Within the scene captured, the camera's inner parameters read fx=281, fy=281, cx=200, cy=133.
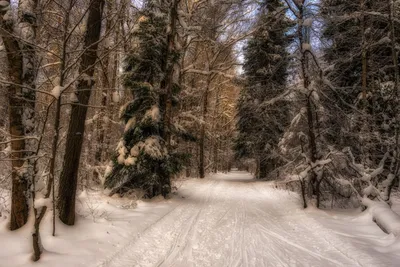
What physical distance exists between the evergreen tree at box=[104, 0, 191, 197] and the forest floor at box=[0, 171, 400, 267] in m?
1.46

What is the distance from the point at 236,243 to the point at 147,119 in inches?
220

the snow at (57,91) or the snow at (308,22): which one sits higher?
the snow at (308,22)

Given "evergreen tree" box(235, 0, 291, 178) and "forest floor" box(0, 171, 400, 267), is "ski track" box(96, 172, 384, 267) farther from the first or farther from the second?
"evergreen tree" box(235, 0, 291, 178)

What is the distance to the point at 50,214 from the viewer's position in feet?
16.9

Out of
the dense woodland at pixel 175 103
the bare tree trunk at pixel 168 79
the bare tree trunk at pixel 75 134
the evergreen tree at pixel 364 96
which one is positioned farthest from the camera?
the bare tree trunk at pixel 168 79

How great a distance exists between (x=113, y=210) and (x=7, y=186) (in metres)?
2.39

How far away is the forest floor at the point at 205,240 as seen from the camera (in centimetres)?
434

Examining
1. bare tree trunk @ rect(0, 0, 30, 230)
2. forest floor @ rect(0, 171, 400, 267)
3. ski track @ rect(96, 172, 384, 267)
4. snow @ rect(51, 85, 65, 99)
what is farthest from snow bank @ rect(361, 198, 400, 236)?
bare tree trunk @ rect(0, 0, 30, 230)

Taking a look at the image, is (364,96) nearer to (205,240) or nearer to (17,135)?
(205,240)

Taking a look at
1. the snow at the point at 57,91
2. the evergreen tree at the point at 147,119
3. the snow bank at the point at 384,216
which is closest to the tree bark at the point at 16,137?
the snow at the point at 57,91

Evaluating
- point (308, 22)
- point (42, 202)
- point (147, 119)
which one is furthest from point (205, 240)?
point (308, 22)

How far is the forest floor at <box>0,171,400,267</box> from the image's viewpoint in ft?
14.3

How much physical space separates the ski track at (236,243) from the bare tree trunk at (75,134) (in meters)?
1.35

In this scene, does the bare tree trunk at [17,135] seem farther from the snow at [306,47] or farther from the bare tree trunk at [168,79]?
the snow at [306,47]
